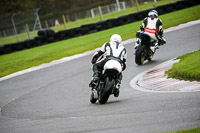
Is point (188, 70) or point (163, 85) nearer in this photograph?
point (163, 85)

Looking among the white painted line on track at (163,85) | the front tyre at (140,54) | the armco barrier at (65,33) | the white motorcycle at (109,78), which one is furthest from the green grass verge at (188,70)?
the armco barrier at (65,33)

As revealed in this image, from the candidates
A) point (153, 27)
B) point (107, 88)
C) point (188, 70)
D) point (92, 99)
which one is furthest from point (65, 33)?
point (107, 88)

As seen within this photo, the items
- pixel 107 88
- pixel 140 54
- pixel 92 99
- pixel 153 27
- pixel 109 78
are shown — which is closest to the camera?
pixel 107 88

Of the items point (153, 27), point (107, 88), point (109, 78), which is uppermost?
point (153, 27)

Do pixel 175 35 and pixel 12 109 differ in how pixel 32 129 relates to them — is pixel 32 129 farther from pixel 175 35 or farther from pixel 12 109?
pixel 175 35

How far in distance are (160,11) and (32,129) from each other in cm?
2506

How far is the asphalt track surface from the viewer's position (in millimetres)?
7062

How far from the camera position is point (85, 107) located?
376 inches

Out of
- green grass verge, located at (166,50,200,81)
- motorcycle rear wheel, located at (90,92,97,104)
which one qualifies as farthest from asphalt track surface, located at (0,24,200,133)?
green grass verge, located at (166,50,200,81)

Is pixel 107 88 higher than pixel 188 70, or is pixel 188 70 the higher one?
pixel 107 88

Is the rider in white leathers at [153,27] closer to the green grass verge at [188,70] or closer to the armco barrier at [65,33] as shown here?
the green grass verge at [188,70]

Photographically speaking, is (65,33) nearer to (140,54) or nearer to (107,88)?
(140,54)

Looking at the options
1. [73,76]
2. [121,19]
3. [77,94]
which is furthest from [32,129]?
[121,19]

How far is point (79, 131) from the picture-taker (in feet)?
23.7
